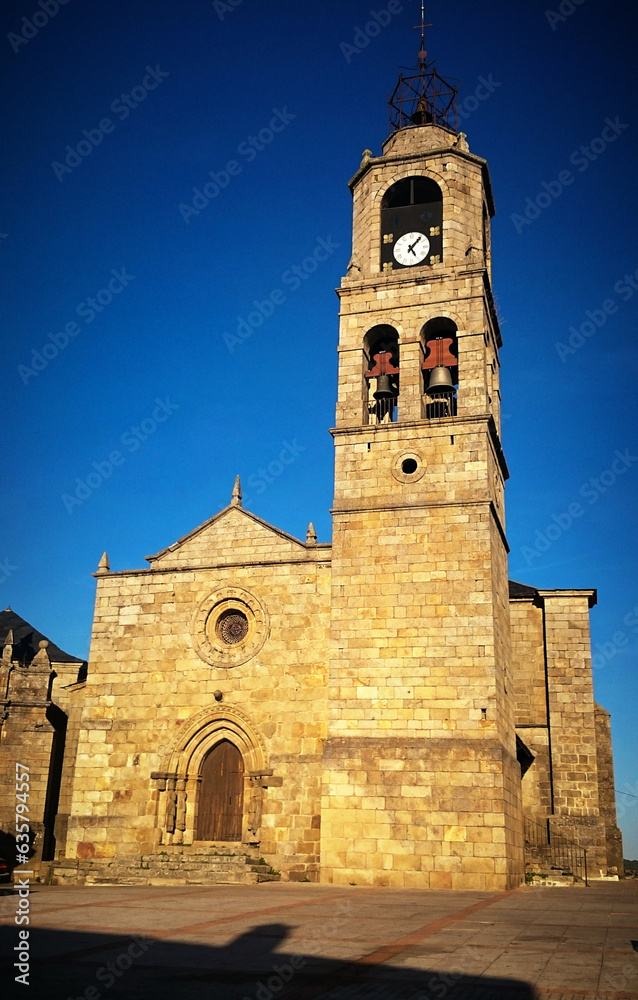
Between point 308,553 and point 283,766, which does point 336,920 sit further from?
point 308,553

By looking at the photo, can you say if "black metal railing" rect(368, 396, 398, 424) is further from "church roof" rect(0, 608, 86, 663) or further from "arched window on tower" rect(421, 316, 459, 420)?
"church roof" rect(0, 608, 86, 663)

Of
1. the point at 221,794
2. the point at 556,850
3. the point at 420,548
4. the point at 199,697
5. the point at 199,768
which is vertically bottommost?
the point at 556,850

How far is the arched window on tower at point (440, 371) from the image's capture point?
21.6 m

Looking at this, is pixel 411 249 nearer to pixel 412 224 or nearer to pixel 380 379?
pixel 412 224

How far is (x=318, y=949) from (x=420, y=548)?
1205 cm

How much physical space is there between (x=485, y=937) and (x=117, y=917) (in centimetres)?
457

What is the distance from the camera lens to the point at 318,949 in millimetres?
8562

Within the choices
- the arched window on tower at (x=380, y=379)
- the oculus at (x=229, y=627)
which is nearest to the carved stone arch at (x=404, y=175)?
the arched window on tower at (x=380, y=379)

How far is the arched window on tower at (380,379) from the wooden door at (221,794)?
8774mm

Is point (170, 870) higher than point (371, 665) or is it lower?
lower

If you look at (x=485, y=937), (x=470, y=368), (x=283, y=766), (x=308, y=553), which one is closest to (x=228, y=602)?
(x=308, y=553)

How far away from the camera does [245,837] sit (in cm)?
1964

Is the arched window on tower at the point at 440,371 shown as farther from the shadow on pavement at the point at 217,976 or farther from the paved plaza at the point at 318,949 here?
the shadow on pavement at the point at 217,976

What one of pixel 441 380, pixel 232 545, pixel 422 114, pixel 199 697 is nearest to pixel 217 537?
pixel 232 545
